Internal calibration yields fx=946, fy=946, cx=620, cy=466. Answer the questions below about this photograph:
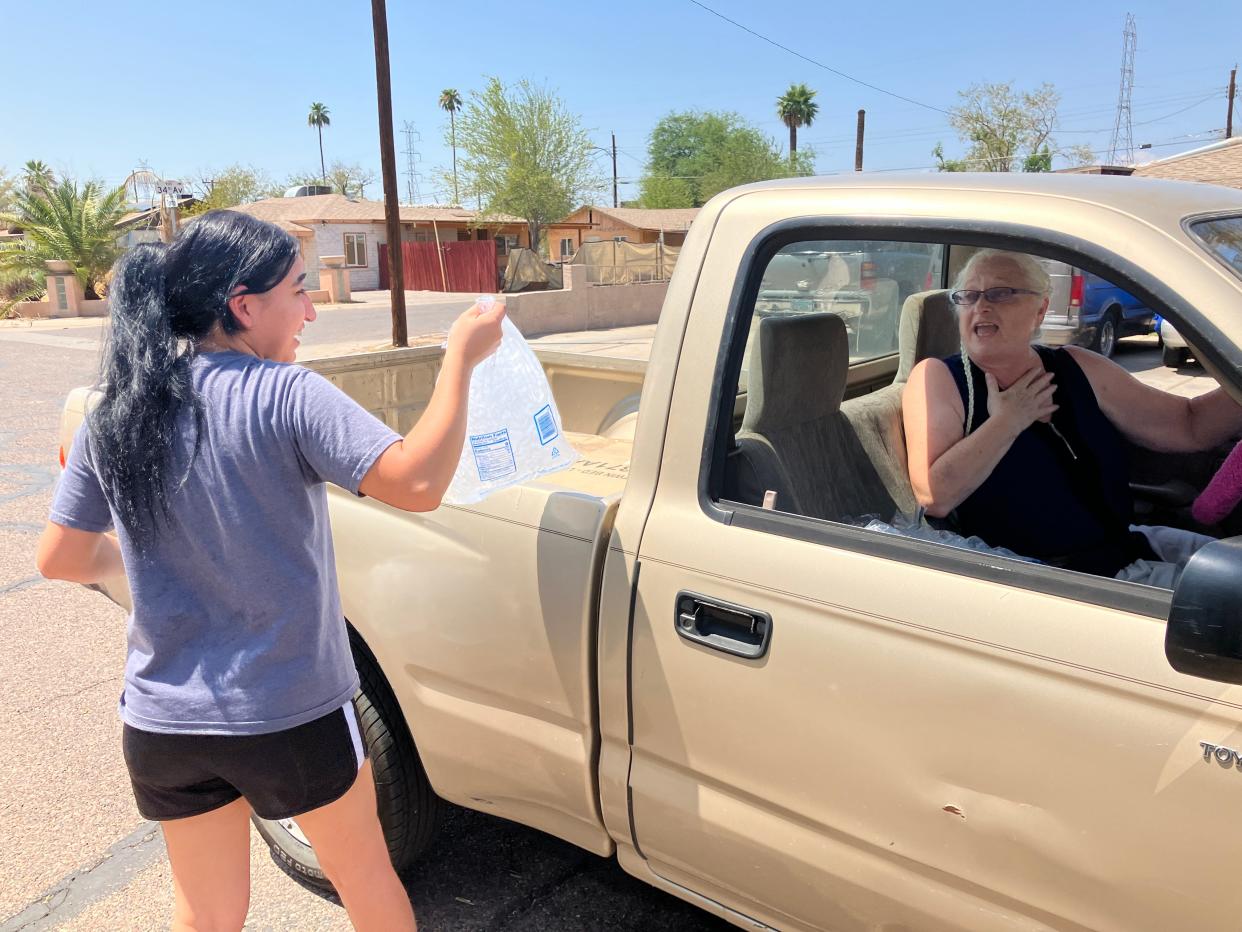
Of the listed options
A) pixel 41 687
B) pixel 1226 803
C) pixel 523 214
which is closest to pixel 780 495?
pixel 1226 803

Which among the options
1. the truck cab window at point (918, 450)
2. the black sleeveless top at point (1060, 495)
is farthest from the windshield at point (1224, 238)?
the black sleeveless top at point (1060, 495)

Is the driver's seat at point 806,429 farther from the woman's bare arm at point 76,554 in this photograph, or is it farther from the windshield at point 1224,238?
the woman's bare arm at point 76,554

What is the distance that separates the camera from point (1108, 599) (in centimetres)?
149

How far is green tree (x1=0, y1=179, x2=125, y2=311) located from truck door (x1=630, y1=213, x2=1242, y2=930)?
28.6m

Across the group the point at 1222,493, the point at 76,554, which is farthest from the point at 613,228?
the point at 76,554

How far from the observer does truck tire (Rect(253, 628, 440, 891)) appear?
94.3 inches

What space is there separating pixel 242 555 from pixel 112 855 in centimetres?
188

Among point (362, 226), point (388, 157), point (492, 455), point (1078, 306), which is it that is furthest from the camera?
point (362, 226)

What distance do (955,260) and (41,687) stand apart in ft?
12.8

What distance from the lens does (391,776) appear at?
95.3 inches

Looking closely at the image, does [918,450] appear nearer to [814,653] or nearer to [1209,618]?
[814,653]

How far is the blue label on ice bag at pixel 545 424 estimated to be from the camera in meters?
2.01

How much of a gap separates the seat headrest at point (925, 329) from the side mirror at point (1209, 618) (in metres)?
1.79

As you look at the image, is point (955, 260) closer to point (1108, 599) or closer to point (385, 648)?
point (1108, 599)
